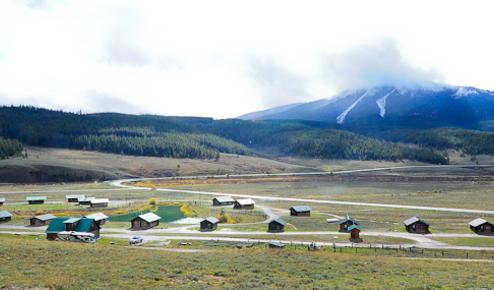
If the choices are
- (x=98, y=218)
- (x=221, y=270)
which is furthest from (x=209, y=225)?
(x=221, y=270)

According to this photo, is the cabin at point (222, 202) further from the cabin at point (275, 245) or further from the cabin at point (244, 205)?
the cabin at point (275, 245)

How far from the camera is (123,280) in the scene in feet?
108

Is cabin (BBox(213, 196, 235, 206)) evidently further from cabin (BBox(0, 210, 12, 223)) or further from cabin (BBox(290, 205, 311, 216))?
cabin (BBox(0, 210, 12, 223))

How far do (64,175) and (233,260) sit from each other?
6929 inches

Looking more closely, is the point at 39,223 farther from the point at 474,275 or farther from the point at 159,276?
the point at 474,275

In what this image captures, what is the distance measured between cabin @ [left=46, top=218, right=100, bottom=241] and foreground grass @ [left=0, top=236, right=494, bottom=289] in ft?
60.0

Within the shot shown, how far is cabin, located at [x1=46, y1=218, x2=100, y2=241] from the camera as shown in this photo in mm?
65375

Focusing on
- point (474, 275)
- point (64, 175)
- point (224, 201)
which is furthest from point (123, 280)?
point (64, 175)

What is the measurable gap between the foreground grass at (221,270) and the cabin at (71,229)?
18.3 metres

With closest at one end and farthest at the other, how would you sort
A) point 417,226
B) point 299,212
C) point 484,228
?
point 484,228 < point 417,226 < point 299,212

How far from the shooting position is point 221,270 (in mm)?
37031

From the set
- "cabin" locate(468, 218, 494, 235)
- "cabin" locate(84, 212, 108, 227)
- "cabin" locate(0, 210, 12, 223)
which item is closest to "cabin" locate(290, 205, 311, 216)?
"cabin" locate(468, 218, 494, 235)

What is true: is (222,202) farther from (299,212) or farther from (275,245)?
(275,245)

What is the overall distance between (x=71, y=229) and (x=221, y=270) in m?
42.0
